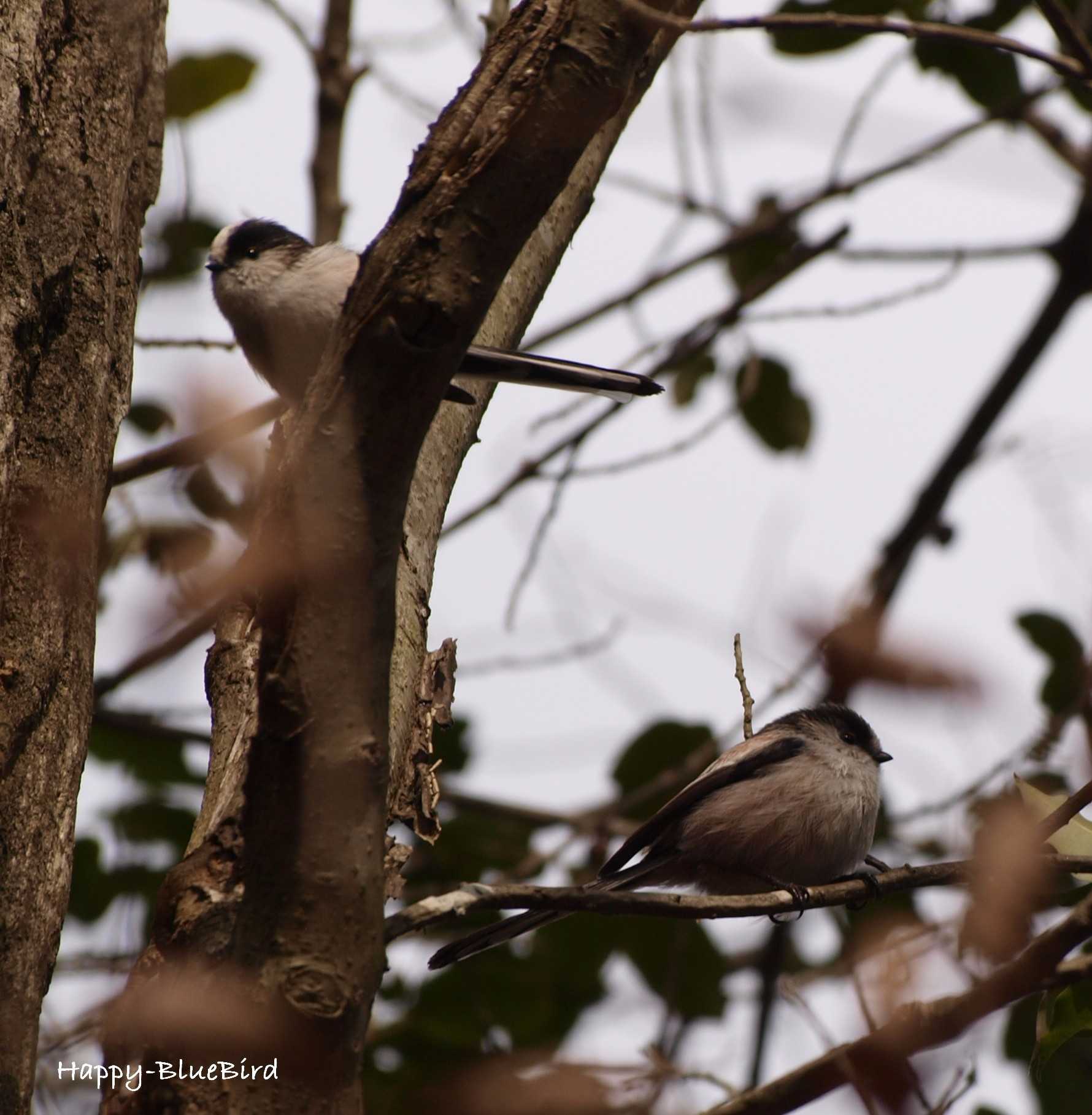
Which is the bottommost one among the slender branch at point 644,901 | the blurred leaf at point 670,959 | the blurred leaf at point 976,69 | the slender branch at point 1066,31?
the slender branch at point 644,901

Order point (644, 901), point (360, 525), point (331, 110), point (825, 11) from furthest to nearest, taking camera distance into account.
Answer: point (331, 110) → point (825, 11) → point (644, 901) → point (360, 525)

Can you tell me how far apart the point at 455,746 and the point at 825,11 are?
265 cm

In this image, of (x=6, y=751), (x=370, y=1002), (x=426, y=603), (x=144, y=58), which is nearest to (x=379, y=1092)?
(x=426, y=603)

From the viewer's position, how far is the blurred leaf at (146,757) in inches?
167

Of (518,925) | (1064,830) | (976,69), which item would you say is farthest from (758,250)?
(1064,830)

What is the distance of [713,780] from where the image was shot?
3709 millimetres

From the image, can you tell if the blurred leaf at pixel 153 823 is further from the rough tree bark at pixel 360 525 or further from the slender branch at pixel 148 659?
the rough tree bark at pixel 360 525

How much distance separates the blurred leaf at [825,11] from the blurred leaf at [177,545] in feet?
8.18

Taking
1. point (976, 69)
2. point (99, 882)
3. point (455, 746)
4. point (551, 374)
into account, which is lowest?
point (99, 882)

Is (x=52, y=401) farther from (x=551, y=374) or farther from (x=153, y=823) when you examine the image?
(x=153, y=823)

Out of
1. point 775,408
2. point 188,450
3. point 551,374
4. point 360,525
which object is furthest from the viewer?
point 775,408

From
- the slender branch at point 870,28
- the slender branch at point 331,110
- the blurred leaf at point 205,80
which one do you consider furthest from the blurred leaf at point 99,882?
the slender branch at point 870,28

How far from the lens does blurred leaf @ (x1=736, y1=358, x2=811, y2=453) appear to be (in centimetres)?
505

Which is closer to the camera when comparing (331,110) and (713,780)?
(713,780)
